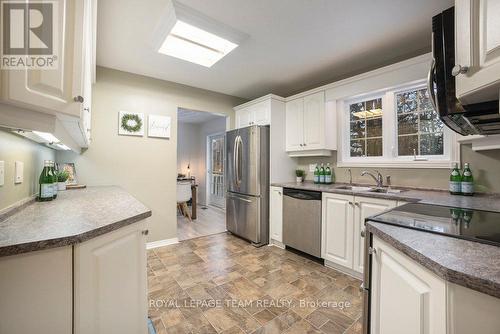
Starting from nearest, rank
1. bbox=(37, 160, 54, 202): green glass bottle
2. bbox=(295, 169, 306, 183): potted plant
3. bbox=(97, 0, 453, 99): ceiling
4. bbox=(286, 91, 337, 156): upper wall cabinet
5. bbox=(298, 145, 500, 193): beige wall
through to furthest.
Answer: bbox=(37, 160, 54, 202): green glass bottle < bbox=(97, 0, 453, 99): ceiling < bbox=(298, 145, 500, 193): beige wall < bbox=(286, 91, 337, 156): upper wall cabinet < bbox=(295, 169, 306, 183): potted plant

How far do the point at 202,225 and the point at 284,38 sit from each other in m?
3.29

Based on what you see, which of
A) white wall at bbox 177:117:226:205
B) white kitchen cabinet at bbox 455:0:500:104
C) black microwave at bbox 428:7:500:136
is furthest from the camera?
white wall at bbox 177:117:226:205

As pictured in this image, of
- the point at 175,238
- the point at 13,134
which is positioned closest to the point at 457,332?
the point at 13,134

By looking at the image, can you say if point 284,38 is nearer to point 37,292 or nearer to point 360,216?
point 360,216

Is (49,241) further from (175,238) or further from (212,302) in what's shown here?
(175,238)

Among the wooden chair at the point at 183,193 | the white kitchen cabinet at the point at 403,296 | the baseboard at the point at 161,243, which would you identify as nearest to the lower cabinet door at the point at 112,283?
the white kitchen cabinet at the point at 403,296

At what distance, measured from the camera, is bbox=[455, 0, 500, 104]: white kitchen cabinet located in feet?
2.33

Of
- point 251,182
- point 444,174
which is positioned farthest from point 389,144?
point 251,182

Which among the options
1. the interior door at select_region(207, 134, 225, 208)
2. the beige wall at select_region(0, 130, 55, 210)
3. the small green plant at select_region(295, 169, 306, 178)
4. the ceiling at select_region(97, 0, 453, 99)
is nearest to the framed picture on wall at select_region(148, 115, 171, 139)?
the ceiling at select_region(97, 0, 453, 99)

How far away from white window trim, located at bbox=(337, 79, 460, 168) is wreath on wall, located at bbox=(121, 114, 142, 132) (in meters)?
2.70

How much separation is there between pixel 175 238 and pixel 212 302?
A: 5.16ft

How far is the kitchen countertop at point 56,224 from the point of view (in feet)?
2.28

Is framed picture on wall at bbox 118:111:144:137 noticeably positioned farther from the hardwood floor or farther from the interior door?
the interior door

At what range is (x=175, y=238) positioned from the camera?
10.2 ft
